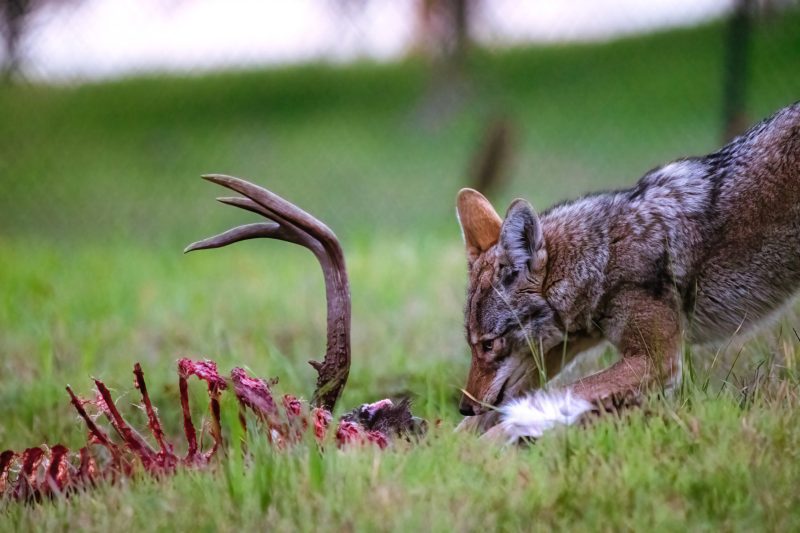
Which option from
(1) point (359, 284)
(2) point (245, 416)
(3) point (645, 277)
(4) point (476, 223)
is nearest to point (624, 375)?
(3) point (645, 277)

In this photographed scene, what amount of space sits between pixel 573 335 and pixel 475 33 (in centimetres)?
878

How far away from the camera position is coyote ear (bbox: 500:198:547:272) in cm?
381

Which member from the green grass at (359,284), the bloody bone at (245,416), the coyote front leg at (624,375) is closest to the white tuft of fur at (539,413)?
the coyote front leg at (624,375)

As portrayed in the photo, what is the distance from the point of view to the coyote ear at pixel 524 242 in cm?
381

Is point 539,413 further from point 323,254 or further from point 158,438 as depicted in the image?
point 158,438

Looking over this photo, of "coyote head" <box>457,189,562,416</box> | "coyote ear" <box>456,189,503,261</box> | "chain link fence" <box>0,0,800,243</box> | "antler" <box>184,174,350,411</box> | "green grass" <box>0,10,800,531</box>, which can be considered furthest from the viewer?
"chain link fence" <box>0,0,800,243</box>

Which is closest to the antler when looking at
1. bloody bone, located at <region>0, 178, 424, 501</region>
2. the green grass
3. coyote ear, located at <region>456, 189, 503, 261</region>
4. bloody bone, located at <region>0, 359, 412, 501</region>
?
bloody bone, located at <region>0, 178, 424, 501</region>

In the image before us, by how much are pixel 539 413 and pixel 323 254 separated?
0.93 metres

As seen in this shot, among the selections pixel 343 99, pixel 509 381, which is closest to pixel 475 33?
pixel 343 99

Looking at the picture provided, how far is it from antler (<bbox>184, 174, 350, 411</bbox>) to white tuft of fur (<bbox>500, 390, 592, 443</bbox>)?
0.62 metres

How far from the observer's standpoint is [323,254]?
11.7ft

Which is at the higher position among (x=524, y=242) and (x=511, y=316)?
(x=524, y=242)

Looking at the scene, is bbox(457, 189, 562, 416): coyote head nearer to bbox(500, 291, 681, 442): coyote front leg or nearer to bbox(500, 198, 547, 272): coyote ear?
bbox(500, 198, 547, 272): coyote ear

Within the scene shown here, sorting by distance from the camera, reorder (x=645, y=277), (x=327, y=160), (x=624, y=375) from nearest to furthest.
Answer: (x=624, y=375) < (x=645, y=277) < (x=327, y=160)
